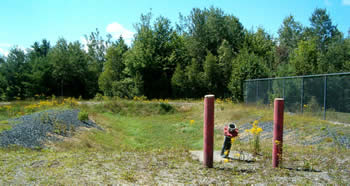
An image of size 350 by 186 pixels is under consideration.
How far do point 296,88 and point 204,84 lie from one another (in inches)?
663

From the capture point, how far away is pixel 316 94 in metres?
11.5

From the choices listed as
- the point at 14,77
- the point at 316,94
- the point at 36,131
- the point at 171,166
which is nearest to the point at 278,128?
the point at 171,166

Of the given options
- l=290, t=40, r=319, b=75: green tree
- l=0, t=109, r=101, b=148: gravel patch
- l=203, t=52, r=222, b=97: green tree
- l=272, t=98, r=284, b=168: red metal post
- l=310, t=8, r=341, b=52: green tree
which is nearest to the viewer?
l=272, t=98, r=284, b=168: red metal post

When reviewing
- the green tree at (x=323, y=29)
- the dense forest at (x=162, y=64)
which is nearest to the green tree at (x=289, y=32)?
the green tree at (x=323, y=29)

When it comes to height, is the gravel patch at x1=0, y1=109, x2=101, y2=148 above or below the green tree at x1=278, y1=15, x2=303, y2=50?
below

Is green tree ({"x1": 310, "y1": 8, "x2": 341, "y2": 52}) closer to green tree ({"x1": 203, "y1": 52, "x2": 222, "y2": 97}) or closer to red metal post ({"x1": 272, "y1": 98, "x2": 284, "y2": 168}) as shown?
green tree ({"x1": 203, "y1": 52, "x2": 222, "y2": 97})

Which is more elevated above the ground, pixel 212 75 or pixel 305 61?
pixel 305 61

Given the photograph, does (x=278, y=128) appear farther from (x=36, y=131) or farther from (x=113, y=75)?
(x=113, y=75)

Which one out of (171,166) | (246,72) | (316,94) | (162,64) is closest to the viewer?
(171,166)

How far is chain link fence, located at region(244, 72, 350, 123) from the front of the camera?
10055 millimetres

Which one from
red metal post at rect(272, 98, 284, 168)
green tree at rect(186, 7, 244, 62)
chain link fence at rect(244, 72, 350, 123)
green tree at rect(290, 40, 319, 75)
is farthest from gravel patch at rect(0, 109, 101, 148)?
green tree at rect(186, 7, 244, 62)

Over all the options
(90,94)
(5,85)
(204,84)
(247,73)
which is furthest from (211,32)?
(5,85)

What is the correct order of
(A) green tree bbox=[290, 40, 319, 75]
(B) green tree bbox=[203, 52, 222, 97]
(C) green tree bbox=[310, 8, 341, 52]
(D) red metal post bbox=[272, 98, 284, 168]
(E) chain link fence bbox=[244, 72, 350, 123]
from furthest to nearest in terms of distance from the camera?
(C) green tree bbox=[310, 8, 341, 52] → (B) green tree bbox=[203, 52, 222, 97] → (A) green tree bbox=[290, 40, 319, 75] → (E) chain link fence bbox=[244, 72, 350, 123] → (D) red metal post bbox=[272, 98, 284, 168]

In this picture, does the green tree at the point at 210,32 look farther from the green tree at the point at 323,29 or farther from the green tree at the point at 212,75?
the green tree at the point at 323,29
